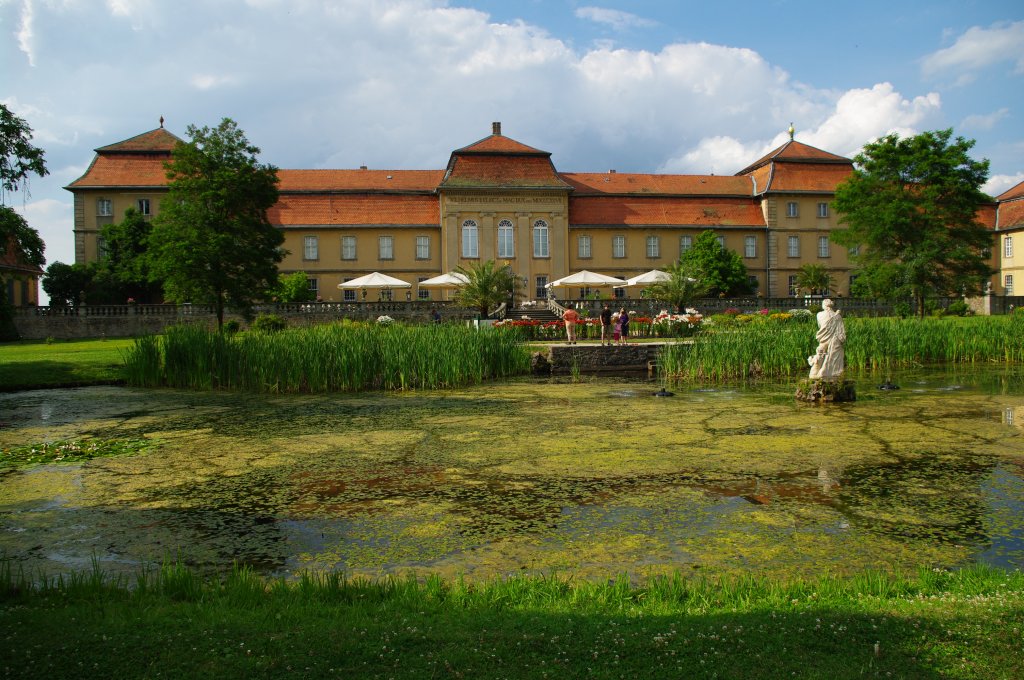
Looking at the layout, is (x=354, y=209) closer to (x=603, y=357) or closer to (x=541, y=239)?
(x=541, y=239)

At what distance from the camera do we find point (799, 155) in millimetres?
42219

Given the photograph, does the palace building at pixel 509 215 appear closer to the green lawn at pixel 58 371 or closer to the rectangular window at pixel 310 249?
the rectangular window at pixel 310 249

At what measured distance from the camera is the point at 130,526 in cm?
530

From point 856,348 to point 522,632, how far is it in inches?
561

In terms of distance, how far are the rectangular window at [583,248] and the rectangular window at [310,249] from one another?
1338cm

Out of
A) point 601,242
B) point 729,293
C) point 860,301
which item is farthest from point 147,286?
point 860,301

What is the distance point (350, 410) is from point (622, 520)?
644 centimetres

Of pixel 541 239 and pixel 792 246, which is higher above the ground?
pixel 541 239

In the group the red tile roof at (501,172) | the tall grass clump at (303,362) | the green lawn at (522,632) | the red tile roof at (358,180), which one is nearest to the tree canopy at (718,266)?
the red tile roof at (501,172)

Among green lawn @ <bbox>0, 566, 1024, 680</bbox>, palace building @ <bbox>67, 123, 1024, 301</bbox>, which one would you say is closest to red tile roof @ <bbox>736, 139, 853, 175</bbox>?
palace building @ <bbox>67, 123, 1024, 301</bbox>

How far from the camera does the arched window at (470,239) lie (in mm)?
39094

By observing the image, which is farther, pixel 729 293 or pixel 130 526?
pixel 729 293

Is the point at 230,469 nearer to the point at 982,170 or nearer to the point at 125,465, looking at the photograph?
the point at 125,465

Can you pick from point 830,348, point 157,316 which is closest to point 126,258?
point 157,316
